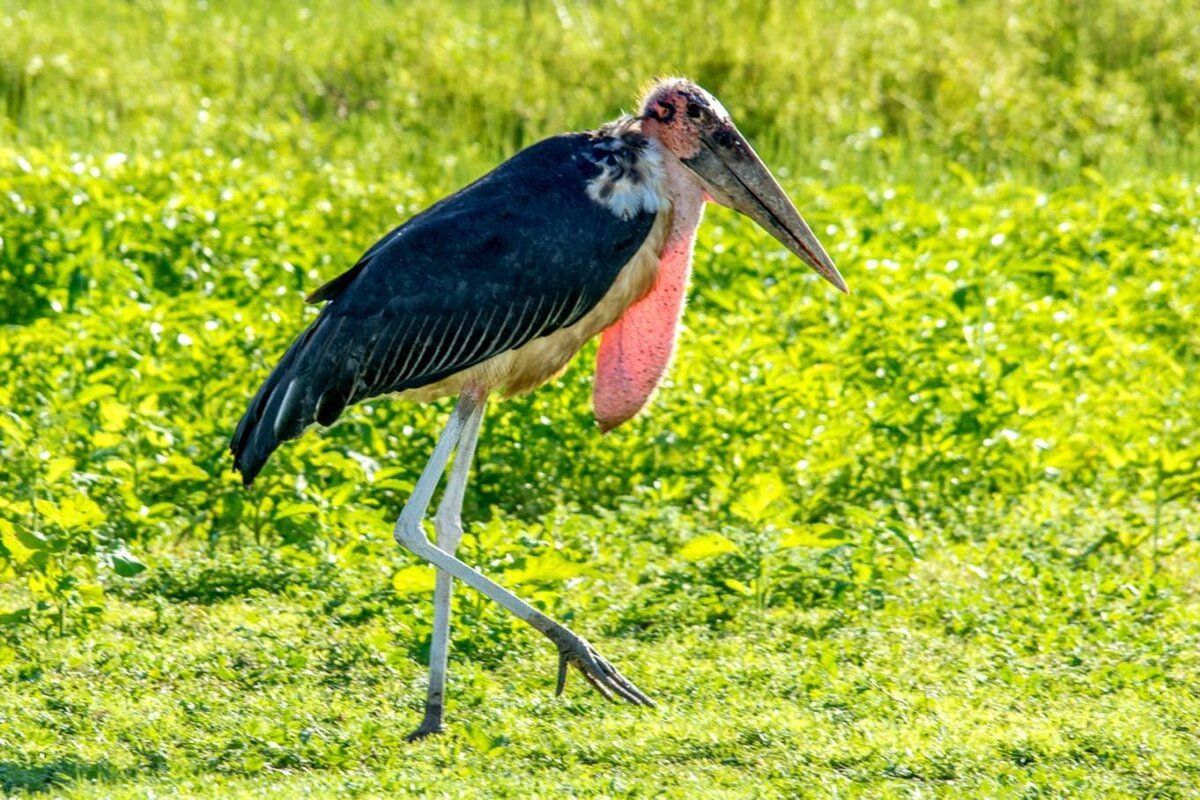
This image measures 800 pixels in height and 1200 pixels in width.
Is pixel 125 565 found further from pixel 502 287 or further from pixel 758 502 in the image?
pixel 758 502

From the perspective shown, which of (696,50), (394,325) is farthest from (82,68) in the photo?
(394,325)

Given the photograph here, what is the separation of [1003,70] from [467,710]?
7.64 m

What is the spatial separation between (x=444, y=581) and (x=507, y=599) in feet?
0.61

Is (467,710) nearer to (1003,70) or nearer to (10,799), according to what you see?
(10,799)

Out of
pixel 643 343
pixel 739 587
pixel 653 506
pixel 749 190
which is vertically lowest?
pixel 739 587

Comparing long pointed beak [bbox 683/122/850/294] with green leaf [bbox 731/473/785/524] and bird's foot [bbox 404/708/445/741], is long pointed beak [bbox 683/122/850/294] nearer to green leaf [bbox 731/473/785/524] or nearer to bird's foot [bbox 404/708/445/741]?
green leaf [bbox 731/473/785/524]

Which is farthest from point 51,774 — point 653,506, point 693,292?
point 693,292

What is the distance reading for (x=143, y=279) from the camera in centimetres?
720

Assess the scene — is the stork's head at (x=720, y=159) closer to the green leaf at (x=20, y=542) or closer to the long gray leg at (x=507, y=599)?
the long gray leg at (x=507, y=599)

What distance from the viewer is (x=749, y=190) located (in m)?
4.61

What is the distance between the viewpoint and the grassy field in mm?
4152

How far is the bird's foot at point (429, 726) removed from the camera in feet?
13.8

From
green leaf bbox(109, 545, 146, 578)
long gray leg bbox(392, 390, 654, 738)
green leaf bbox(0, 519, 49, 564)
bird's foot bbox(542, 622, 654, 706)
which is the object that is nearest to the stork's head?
long gray leg bbox(392, 390, 654, 738)

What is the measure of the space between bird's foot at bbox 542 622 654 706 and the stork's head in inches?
41.6
